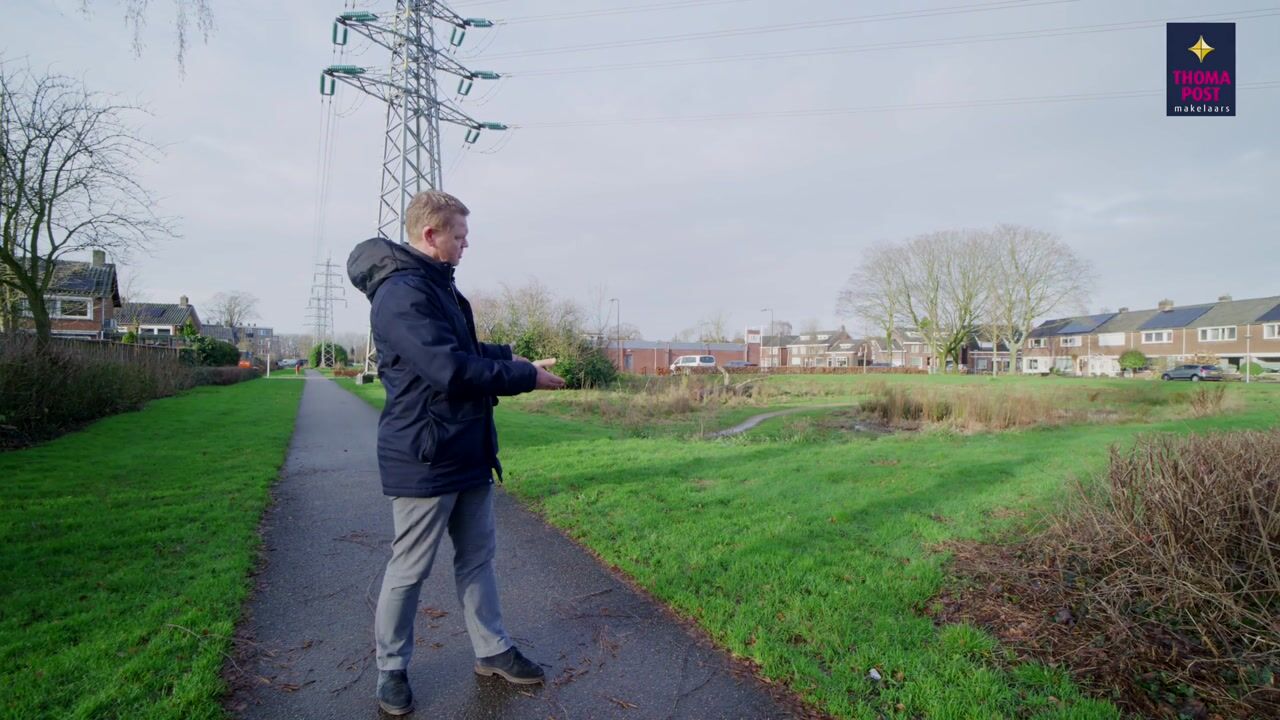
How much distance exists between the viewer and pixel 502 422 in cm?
1402

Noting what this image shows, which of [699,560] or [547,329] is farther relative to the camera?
[547,329]

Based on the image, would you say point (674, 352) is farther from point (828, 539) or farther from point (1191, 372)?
point (828, 539)

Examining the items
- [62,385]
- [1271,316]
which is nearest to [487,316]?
[62,385]

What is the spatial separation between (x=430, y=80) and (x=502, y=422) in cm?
1399

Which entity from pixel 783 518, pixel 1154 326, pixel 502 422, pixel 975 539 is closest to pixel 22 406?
pixel 502 422

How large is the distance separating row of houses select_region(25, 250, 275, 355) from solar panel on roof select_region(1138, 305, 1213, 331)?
272 feet

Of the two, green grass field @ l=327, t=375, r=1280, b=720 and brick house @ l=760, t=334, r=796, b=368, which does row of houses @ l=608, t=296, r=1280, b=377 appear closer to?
brick house @ l=760, t=334, r=796, b=368

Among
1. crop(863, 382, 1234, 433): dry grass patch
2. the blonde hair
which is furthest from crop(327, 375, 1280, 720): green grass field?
crop(863, 382, 1234, 433): dry grass patch

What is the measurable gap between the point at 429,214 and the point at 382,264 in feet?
1.01

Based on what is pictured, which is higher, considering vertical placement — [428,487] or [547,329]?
[547,329]

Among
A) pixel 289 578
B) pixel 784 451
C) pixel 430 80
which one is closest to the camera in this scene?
pixel 289 578

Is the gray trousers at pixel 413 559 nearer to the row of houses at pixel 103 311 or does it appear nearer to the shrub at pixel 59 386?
the shrub at pixel 59 386

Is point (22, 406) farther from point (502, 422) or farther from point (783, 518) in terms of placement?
point (783, 518)

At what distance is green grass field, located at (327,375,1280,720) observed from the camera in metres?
2.84
